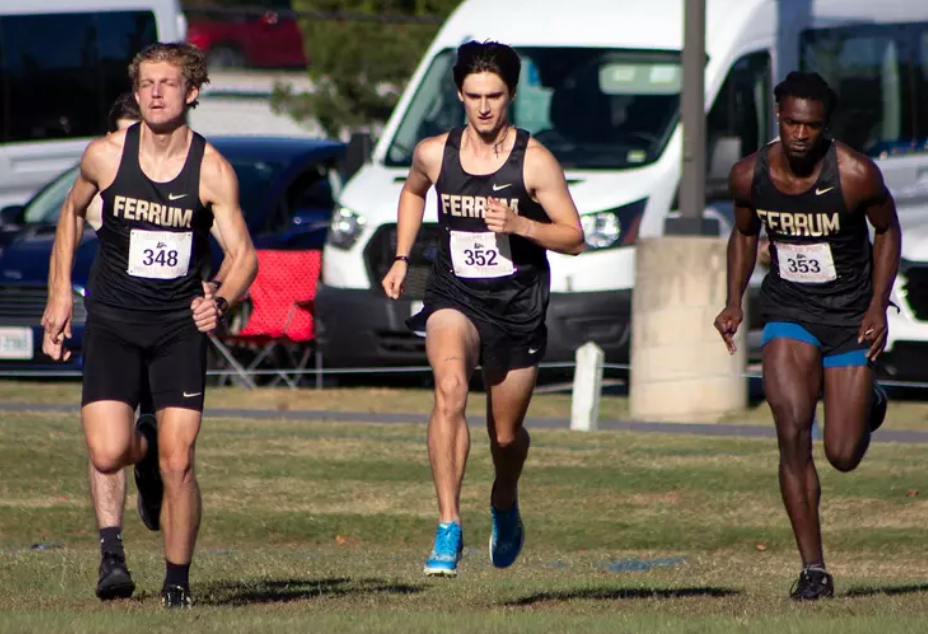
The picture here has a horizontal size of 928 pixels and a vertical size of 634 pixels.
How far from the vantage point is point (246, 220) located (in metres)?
17.7

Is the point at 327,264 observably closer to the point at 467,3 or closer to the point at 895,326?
the point at 467,3

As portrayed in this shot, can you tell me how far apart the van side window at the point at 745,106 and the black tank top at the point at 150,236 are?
887 cm

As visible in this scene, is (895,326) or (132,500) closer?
(132,500)

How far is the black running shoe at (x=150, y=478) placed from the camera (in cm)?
852

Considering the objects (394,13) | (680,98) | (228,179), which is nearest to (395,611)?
(228,179)

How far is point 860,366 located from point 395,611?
213 centimetres

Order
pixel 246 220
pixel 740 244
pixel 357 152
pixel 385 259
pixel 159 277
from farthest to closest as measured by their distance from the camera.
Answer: pixel 246 220, pixel 357 152, pixel 385 259, pixel 740 244, pixel 159 277

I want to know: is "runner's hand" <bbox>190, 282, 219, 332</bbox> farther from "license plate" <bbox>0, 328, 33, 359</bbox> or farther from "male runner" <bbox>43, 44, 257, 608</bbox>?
"license plate" <bbox>0, 328, 33, 359</bbox>

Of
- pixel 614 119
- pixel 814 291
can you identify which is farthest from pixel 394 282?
pixel 614 119

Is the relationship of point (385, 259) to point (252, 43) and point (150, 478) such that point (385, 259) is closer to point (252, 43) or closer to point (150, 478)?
point (150, 478)

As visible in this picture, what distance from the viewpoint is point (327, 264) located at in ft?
54.2

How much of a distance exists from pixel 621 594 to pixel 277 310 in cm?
882

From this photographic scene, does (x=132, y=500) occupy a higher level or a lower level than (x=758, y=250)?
lower

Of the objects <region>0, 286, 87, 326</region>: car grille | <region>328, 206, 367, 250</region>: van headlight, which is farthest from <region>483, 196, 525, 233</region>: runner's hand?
<region>0, 286, 87, 326</region>: car grille
